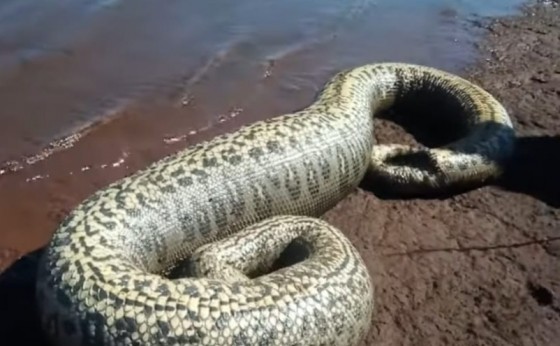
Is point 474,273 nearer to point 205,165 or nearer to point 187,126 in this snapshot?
point 205,165

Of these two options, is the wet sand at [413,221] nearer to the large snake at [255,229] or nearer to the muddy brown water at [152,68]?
the muddy brown water at [152,68]

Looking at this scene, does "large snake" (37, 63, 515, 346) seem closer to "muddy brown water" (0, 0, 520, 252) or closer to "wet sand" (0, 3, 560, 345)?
"wet sand" (0, 3, 560, 345)

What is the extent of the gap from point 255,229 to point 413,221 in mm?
1611

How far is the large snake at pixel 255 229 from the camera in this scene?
5.47 m

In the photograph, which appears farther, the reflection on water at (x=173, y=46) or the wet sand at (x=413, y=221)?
the reflection on water at (x=173, y=46)

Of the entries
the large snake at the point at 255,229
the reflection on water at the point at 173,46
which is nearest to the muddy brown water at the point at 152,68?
the reflection on water at the point at 173,46

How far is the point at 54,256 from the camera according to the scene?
6.01 meters

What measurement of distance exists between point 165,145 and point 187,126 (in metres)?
0.48

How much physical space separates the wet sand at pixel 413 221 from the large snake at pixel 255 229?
35 cm

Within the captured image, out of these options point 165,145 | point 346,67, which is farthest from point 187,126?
point 346,67

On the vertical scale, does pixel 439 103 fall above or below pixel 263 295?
below

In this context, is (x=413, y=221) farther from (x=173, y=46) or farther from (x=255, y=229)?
(x=173, y=46)

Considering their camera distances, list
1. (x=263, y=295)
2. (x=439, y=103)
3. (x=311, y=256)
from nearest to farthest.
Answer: (x=263, y=295), (x=311, y=256), (x=439, y=103)

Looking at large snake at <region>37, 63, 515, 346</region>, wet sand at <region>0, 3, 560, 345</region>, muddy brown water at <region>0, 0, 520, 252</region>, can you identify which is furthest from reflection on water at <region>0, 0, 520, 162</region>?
large snake at <region>37, 63, 515, 346</region>
